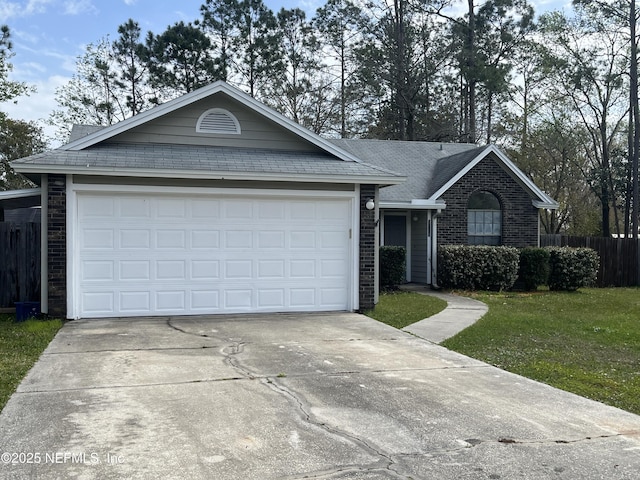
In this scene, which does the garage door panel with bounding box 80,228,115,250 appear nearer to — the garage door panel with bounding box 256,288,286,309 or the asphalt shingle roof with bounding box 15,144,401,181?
the asphalt shingle roof with bounding box 15,144,401,181

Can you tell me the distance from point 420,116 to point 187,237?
22806 millimetres

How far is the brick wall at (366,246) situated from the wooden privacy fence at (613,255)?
977 cm

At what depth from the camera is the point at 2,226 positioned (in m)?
11.8

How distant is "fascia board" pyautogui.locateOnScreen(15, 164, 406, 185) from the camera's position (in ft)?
33.3

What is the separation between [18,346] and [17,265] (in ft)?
13.4

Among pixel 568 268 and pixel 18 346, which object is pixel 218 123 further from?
pixel 568 268

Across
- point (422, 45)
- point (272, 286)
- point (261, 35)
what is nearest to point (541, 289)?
point (272, 286)

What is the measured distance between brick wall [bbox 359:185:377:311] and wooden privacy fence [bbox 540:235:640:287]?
9771 mm

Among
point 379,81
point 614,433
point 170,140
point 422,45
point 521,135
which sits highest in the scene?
point 422,45

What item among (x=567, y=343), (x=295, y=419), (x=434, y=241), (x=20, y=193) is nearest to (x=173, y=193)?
(x=20, y=193)

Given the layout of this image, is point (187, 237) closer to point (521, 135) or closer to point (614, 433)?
point (614, 433)

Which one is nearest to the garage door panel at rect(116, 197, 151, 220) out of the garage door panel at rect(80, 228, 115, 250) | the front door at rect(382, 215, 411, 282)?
the garage door panel at rect(80, 228, 115, 250)

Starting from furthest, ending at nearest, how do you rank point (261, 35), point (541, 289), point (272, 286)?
point (261, 35), point (541, 289), point (272, 286)

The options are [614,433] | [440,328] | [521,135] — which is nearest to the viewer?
[614,433]
